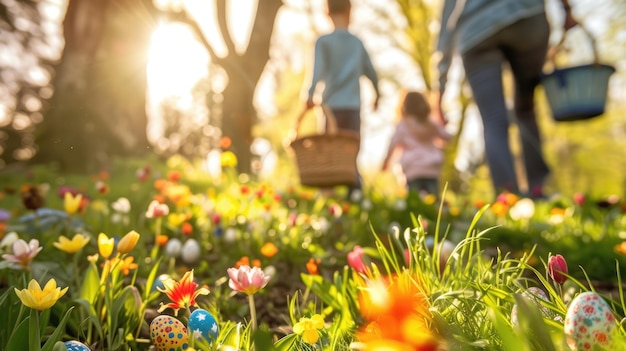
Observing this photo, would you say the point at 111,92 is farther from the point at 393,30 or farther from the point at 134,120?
the point at 393,30

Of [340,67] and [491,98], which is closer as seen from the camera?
[491,98]

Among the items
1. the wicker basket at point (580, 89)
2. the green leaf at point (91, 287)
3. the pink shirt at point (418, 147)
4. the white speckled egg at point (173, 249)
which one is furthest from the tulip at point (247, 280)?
the pink shirt at point (418, 147)

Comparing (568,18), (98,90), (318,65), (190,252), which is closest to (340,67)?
(318,65)

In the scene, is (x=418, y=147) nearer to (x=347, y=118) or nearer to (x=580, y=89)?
(x=347, y=118)

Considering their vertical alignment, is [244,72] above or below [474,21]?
below

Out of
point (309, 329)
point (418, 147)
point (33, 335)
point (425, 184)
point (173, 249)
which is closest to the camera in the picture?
point (33, 335)

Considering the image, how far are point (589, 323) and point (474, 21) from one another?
10.7 ft

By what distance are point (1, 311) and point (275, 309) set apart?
917 millimetres

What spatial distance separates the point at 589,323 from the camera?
0.80 meters

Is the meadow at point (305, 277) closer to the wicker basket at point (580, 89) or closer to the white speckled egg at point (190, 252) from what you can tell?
the white speckled egg at point (190, 252)

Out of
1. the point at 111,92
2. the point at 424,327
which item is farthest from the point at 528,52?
the point at 111,92

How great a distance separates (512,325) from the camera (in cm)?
91

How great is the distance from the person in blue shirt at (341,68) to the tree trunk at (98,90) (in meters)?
3.92

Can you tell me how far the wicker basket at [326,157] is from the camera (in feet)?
10.6
